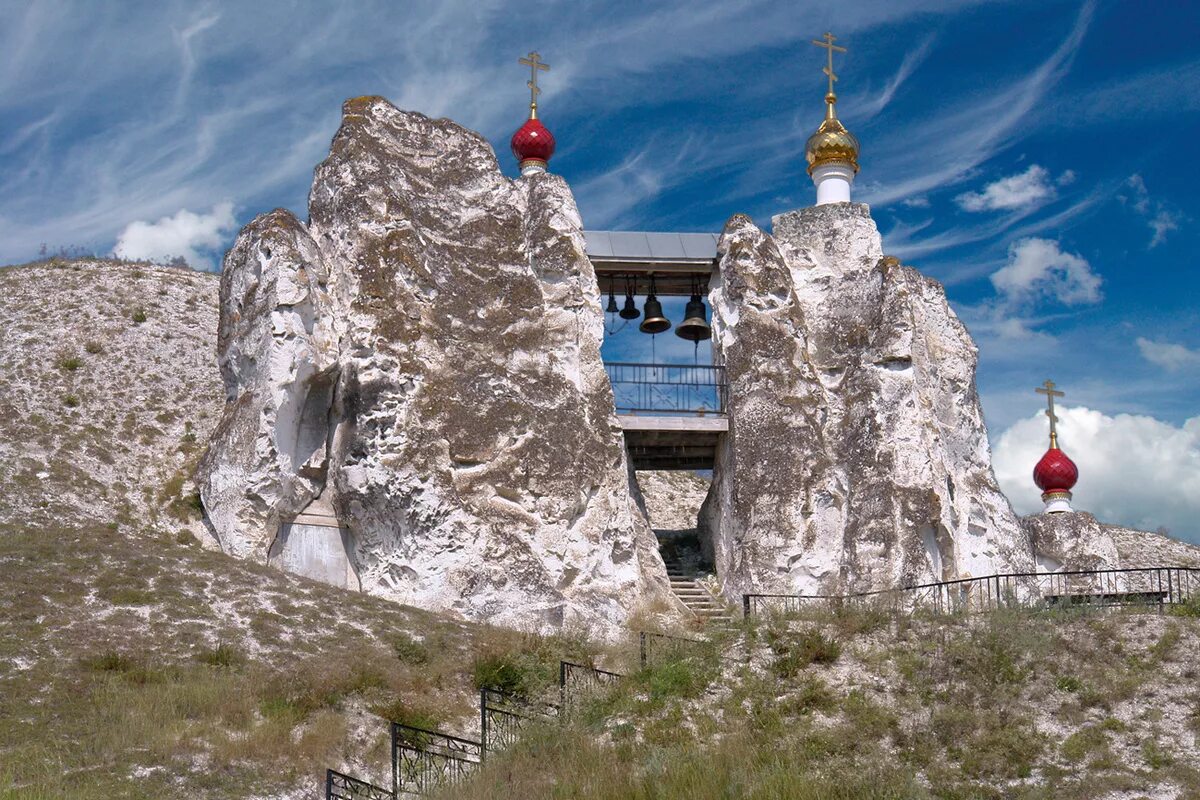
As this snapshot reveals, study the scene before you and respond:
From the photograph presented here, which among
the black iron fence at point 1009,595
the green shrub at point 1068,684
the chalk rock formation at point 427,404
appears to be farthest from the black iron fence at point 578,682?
the green shrub at point 1068,684

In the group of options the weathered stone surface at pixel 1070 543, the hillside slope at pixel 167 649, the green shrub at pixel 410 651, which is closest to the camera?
the hillside slope at pixel 167 649

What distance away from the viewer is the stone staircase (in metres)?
23.6

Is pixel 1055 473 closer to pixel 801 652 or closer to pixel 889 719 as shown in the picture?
pixel 801 652

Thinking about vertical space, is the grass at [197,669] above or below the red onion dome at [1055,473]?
below

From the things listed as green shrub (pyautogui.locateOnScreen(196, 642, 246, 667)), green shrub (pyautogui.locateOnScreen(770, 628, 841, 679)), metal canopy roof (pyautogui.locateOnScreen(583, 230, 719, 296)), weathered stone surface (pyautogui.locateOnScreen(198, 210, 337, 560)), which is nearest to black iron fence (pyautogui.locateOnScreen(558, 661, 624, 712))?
green shrub (pyautogui.locateOnScreen(770, 628, 841, 679))

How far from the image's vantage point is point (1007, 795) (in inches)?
513

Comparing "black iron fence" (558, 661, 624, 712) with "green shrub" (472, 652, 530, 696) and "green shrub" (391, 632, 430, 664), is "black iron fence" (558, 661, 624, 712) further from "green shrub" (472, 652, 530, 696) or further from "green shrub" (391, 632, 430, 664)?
"green shrub" (391, 632, 430, 664)

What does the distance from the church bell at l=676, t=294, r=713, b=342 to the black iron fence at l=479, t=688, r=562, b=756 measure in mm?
10333

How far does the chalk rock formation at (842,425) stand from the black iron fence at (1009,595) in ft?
2.21

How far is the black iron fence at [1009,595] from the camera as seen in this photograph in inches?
717

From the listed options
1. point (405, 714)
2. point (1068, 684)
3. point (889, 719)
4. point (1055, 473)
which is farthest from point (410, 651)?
point (1055, 473)

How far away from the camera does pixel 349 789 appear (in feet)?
47.8

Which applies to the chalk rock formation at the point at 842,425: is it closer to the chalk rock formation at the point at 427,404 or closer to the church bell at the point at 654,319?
the church bell at the point at 654,319

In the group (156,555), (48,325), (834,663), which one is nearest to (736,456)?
(834,663)
